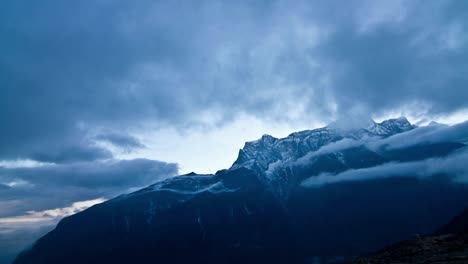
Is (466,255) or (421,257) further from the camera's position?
(421,257)

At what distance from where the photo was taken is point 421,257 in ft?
195

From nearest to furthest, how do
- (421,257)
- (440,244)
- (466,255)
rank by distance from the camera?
(466,255), (421,257), (440,244)

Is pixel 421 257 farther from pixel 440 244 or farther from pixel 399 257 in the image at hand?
pixel 440 244

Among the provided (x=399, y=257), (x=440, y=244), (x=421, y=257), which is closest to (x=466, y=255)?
(x=421, y=257)

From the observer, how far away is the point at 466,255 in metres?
53.2

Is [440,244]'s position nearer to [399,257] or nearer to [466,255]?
[399,257]

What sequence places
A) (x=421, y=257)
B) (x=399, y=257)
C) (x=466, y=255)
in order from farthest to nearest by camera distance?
(x=399, y=257)
(x=421, y=257)
(x=466, y=255)

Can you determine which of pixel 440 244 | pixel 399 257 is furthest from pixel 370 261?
pixel 440 244

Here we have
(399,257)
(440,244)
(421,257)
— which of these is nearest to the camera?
(421,257)

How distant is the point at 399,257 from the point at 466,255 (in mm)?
11897

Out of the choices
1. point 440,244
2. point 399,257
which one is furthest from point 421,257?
point 440,244

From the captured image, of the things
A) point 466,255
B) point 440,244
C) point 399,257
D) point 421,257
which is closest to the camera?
point 466,255

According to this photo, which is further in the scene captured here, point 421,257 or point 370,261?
point 370,261

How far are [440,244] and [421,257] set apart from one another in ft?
39.1
